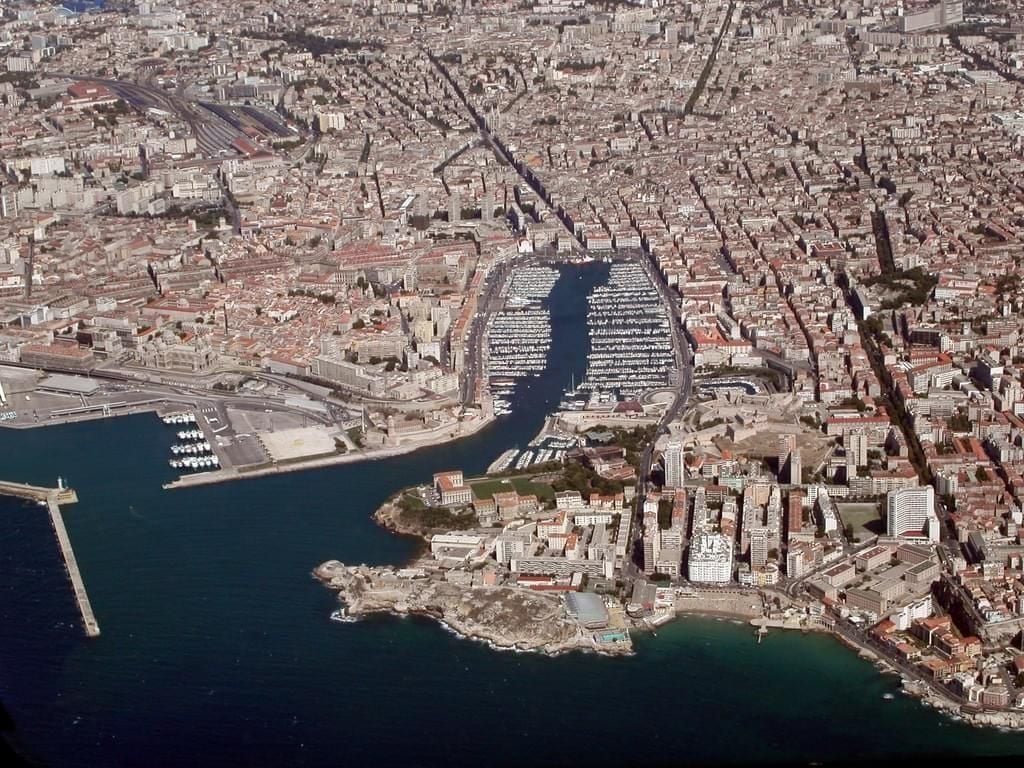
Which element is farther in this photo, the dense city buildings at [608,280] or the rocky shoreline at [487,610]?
the dense city buildings at [608,280]

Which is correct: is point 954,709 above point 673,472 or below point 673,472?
below

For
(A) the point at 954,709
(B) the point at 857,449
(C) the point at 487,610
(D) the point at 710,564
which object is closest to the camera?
(A) the point at 954,709

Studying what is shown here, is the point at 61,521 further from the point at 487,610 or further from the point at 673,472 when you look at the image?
the point at 673,472

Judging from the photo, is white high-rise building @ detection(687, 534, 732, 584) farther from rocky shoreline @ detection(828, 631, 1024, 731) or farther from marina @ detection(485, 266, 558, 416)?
marina @ detection(485, 266, 558, 416)

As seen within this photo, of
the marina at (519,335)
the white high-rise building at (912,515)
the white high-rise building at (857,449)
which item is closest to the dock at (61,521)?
the marina at (519,335)

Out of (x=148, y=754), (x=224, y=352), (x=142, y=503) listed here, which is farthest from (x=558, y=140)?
(x=148, y=754)

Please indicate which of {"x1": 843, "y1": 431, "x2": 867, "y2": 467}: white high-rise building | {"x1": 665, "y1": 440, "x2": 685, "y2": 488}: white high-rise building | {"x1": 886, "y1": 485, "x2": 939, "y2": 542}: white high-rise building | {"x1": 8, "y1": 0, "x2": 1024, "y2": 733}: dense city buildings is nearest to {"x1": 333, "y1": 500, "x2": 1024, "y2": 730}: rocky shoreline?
{"x1": 8, "y1": 0, "x2": 1024, "y2": 733}: dense city buildings

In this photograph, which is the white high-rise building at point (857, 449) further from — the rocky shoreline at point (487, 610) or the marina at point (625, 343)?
the rocky shoreline at point (487, 610)

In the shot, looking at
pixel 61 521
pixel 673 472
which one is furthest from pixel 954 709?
pixel 61 521
